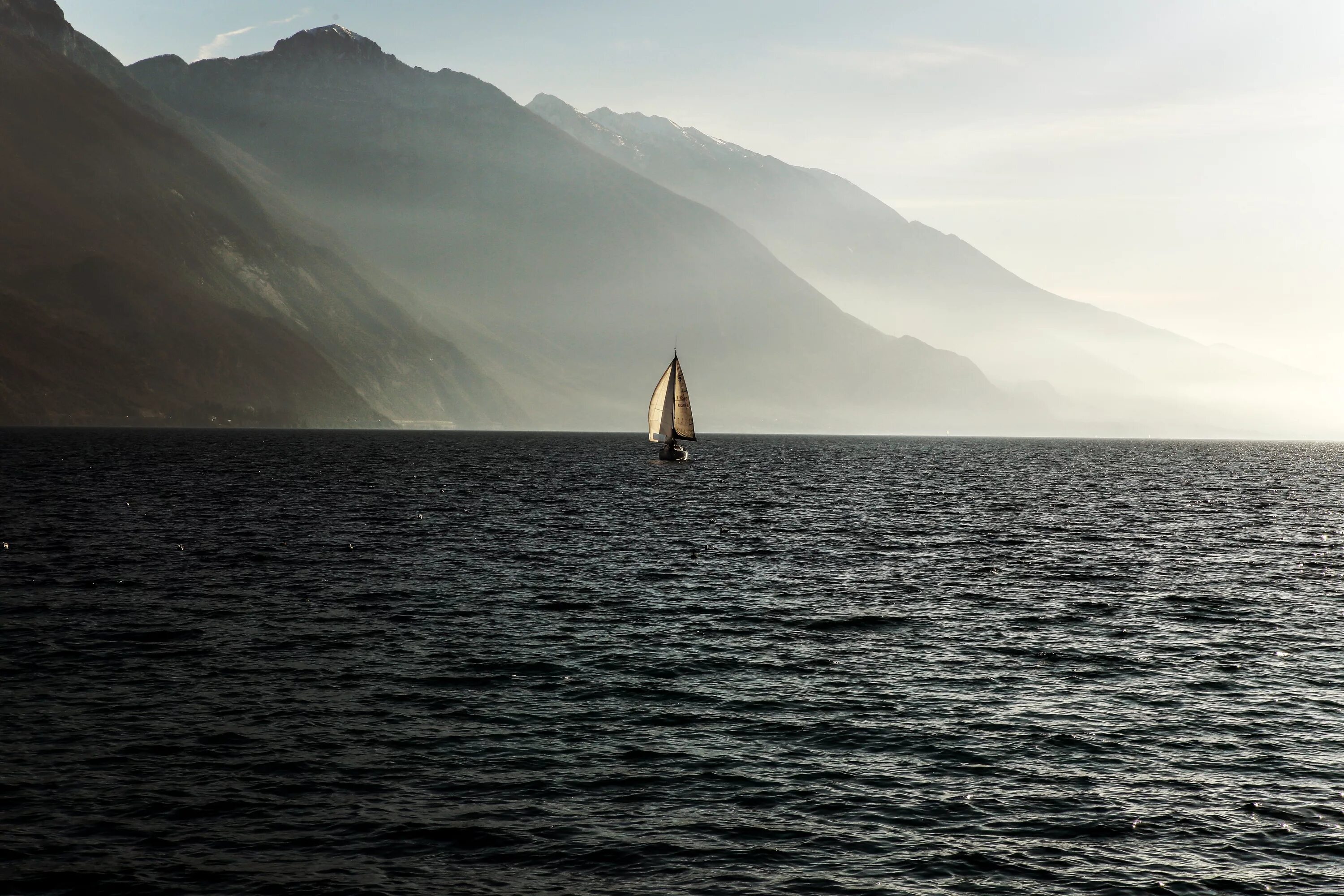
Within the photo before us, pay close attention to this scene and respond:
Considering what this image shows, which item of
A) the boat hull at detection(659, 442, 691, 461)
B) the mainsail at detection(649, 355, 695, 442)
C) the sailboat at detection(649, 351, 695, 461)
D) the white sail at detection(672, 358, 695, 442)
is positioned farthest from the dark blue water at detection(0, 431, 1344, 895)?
the boat hull at detection(659, 442, 691, 461)

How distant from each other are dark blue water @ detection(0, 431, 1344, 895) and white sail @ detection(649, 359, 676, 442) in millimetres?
72316

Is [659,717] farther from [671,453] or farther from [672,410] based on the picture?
[671,453]

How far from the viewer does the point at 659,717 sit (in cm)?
2867

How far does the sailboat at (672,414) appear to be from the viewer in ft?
450

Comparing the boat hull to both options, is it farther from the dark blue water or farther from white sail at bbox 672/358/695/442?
the dark blue water

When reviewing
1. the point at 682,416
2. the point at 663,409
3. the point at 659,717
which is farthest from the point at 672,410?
the point at 659,717

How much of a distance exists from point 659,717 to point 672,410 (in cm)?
11559

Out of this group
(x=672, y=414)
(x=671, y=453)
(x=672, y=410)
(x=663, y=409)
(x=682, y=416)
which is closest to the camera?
(x=682, y=416)

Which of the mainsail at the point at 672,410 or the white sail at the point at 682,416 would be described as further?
the white sail at the point at 682,416

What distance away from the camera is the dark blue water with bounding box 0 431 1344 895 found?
20.0 m

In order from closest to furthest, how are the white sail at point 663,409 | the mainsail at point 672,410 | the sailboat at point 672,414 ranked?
the mainsail at point 672,410
the sailboat at point 672,414
the white sail at point 663,409

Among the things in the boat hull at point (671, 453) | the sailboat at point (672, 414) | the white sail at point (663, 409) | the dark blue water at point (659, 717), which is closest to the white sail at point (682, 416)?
the sailboat at point (672, 414)

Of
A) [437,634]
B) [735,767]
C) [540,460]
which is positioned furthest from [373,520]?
[540,460]

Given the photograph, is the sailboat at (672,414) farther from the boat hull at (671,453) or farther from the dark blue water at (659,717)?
the dark blue water at (659,717)
